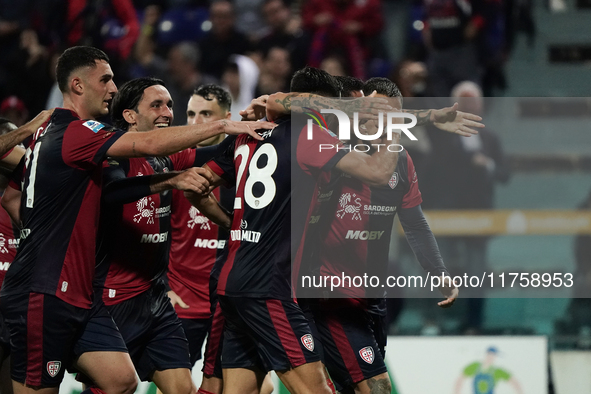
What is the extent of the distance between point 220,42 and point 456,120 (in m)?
5.44

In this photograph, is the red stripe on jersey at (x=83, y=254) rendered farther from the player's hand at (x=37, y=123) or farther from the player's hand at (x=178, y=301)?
the player's hand at (x=178, y=301)

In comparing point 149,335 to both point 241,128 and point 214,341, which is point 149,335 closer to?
point 214,341

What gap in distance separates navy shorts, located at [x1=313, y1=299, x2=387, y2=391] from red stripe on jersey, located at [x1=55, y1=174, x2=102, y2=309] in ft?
4.71

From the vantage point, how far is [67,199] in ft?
13.8

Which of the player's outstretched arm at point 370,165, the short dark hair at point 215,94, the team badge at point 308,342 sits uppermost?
the short dark hair at point 215,94

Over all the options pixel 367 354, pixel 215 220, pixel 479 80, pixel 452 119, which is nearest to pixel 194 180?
pixel 215 220

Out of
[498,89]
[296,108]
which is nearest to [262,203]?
[296,108]

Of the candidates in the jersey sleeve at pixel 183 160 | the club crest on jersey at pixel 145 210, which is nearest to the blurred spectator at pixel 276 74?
the jersey sleeve at pixel 183 160

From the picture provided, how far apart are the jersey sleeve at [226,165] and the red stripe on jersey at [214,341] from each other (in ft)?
2.58

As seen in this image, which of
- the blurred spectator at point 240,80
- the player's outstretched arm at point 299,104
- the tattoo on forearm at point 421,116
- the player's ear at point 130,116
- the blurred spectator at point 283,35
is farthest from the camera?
the blurred spectator at point 283,35

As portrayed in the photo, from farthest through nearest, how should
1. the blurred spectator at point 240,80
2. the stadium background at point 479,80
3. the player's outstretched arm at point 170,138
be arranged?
the blurred spectator at point 240,80
the stadium background at point 479,80
the player's outstretched arm at point 170,138

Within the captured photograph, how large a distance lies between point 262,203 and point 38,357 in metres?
1.41

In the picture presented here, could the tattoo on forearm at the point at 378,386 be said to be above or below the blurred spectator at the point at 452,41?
below

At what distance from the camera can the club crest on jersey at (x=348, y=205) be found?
5051 mm
